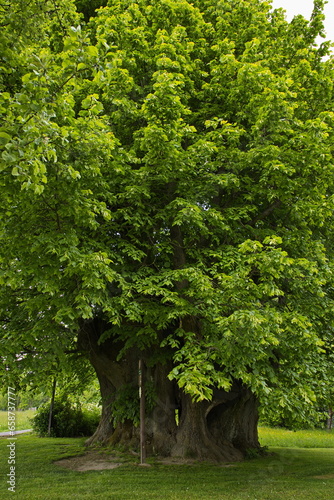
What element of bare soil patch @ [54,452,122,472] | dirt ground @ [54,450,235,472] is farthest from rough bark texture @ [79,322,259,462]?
bare soil patch @ [54,452,122,472]

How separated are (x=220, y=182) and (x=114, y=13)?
498 cm

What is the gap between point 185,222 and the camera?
8.81 m

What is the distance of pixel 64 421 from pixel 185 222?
11.9m

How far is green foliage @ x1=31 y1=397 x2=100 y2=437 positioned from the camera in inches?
657

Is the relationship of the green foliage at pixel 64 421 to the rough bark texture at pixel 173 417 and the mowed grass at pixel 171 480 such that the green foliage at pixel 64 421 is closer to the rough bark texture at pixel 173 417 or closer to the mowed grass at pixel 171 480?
the rough bark texture at pixel 173 417

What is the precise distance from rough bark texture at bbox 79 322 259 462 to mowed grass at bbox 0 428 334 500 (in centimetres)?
55

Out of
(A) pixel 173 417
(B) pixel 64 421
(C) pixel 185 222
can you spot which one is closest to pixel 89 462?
(A) pixel 173 417

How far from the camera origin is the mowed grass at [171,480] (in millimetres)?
7422

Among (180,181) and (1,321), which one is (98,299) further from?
(180,181)

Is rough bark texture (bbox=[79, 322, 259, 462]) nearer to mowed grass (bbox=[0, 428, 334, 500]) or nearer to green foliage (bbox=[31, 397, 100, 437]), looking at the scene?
mowed grass (bbox=[0, 428, 334, 500])

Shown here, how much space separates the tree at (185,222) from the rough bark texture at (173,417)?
0.05 metres

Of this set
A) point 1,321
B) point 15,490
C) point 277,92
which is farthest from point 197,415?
point 277,92

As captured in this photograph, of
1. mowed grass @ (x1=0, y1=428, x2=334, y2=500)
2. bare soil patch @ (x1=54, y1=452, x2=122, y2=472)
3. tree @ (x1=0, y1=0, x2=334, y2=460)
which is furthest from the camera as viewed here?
bare soil patch @ (x1=54, y1=452, x2=122, y2=472)

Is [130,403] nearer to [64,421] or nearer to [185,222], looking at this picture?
[185,222]
